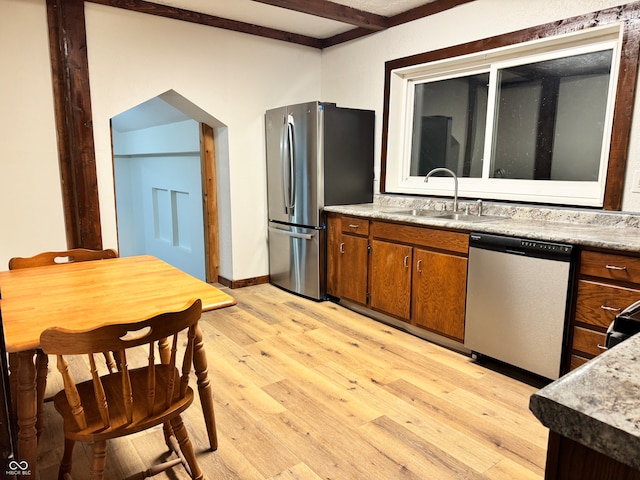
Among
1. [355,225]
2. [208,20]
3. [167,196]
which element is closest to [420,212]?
[355,225]

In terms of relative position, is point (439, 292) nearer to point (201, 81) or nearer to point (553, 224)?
point (553, 224)

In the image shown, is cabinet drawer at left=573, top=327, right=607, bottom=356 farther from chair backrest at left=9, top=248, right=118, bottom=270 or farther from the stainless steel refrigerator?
chair backrest at left=9, top=248, right=118, bottom=270

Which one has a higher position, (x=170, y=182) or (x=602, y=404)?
(x=170, y=182)

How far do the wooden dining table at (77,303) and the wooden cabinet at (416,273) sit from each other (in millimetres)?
1668

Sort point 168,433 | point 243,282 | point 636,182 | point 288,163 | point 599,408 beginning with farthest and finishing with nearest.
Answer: point 243,282 → point 288,163 → point 636,182 → point 168,433 → point 599,408

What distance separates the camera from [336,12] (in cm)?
349

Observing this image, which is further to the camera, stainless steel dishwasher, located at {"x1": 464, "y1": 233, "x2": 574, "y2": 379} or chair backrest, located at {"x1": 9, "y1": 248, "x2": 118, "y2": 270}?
stainless steel dishwasher, located at {"x1": 464, "y1": 233, "x2": 574, "y2": 379}

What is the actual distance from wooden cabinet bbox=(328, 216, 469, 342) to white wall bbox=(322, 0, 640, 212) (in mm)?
983

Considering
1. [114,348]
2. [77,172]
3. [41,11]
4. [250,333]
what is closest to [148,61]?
[41,11]

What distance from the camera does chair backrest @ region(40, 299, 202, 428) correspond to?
3.96 feet

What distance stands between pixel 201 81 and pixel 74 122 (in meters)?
1.13

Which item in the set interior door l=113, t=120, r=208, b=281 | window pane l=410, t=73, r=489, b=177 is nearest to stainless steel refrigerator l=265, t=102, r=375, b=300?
window pane l=410, t=73, r=489, b=177

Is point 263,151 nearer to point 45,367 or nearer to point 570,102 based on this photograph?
point 570,102

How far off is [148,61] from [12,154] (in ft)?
4.10
